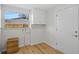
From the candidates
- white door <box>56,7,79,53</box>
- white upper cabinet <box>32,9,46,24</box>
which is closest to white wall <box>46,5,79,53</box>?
white upper cabinet <box>32,9,46,24</box>

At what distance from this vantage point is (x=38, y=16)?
11.5 ft

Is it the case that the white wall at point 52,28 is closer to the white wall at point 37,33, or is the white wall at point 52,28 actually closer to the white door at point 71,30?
the white wall at point 37,33

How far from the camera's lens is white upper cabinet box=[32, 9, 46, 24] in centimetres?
339

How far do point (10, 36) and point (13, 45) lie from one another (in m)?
0.36

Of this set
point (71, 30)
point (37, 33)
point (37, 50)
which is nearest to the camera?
point (71, 30)

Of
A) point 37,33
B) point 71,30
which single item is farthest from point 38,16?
point 71,30

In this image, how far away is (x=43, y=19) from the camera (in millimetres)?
3623

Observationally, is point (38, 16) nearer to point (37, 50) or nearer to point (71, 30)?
point (37, 50)

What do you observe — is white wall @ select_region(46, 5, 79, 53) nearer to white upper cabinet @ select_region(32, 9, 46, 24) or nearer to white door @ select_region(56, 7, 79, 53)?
white upper cabinet @ select_region(32, 9, 46, 24)

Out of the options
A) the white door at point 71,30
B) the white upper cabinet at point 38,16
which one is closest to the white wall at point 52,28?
the white upper cabinet at point 38,16

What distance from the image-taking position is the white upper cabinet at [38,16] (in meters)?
3.39

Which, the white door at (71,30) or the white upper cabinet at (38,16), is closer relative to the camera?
the white door at (71,30)
